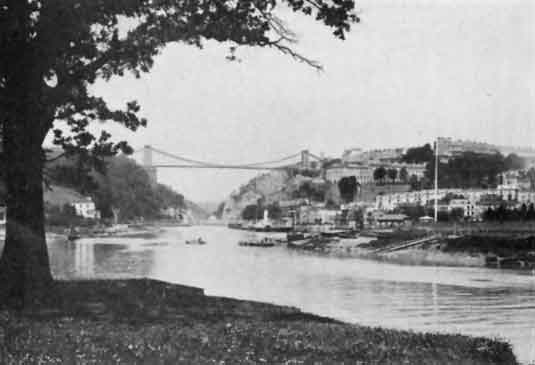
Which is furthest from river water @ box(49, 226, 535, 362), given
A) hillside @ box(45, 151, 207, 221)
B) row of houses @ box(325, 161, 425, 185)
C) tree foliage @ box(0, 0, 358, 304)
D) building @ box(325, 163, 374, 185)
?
row of houses @ box(325, 161, 425, 185)

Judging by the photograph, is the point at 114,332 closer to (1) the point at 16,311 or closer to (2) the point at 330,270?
(1) the point at 16,311

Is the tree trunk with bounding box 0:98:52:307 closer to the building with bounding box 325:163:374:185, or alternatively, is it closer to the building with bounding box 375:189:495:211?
the building with bounding box 375:189:495:211

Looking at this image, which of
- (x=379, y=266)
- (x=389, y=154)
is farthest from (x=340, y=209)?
(x=379, y=266)

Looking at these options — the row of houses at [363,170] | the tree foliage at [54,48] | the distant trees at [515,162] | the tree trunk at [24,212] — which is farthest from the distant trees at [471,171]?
the tree trunk at [24,212]

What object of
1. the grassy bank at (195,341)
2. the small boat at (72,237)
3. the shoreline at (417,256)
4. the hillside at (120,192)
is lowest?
the shoreline at (417,256)

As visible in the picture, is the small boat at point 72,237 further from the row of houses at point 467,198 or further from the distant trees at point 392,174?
the distant trees at point 392,174

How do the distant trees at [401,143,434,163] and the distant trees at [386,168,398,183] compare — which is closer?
the distant trees at [386,168,398,183]
